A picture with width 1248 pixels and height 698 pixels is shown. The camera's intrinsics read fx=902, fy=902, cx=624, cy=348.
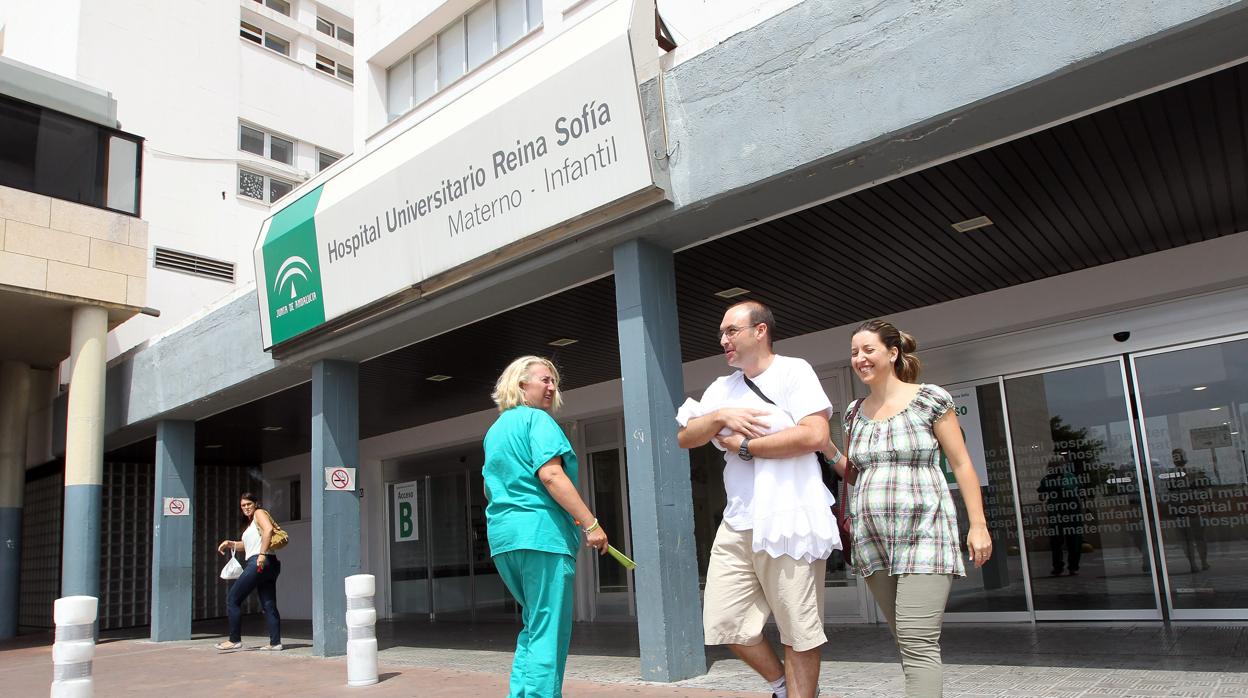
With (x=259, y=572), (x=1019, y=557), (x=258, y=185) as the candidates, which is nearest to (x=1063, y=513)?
(x=1019, y=557)

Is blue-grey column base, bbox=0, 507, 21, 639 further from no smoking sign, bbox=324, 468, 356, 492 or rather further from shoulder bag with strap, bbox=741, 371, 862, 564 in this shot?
shoulder bag with strap, bbox=741, 371, 862, 564

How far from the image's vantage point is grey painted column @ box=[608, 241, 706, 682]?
611 centimetres

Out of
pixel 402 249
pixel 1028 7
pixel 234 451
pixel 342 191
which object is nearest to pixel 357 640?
pixel 402 249

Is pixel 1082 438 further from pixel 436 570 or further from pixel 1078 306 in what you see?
pixel 436 570

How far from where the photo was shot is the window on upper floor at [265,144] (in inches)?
853

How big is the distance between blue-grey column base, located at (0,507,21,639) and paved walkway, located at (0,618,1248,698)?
529 centimetres

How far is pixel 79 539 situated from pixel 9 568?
14.7 ft

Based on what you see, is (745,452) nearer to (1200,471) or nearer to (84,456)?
(1200,471)

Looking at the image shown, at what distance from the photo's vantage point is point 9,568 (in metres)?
15.8

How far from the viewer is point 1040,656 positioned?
21.2 ft

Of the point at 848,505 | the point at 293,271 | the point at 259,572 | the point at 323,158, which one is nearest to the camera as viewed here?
the point at 848,505

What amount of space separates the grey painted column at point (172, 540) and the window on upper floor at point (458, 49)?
5.87 m

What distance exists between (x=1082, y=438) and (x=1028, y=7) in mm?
5051

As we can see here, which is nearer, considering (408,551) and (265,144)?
(408,551)
